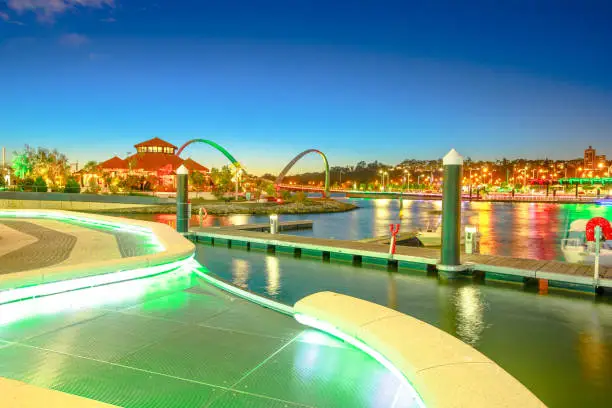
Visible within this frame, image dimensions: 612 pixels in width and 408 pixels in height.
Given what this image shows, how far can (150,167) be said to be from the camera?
264ft

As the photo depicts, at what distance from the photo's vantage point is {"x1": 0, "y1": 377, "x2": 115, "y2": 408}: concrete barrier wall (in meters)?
2.61

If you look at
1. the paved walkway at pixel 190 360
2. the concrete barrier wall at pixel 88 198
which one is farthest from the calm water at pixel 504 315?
the concrete barrier wall at pixel 88 198

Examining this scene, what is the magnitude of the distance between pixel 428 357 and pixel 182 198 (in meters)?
14.6

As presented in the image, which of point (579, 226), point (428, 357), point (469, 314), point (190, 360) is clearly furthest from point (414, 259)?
point (190, 360)

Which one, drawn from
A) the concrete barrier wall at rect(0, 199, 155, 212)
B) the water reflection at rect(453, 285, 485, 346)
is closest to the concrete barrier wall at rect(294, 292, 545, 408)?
the water reflection at rect(453, 285, 485, 346)

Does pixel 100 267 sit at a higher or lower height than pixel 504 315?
higher

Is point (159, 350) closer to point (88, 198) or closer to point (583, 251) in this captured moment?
point (583, 251)

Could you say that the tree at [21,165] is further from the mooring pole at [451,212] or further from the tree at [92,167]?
the mooring pole at [451,212]

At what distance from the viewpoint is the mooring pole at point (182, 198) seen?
1697 centimetres

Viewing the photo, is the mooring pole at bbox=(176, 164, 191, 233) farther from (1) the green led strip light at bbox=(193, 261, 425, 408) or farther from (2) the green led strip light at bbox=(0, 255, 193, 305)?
(1) the green led strip light at bbox=(193, 261, 425, 408)

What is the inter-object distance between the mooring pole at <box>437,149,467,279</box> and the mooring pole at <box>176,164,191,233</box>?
9.85 m

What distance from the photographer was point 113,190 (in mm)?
56125

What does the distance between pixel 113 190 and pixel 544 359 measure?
2233 inches

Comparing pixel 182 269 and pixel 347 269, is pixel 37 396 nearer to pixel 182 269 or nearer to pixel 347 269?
pixel 182 269
